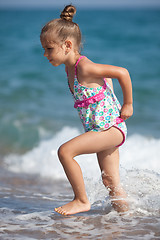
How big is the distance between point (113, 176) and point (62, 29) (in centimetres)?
120

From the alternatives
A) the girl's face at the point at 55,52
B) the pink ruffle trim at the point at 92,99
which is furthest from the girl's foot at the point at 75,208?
the girl's face at the point at 55,52

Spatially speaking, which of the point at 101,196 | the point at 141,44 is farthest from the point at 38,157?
the point at 141,44

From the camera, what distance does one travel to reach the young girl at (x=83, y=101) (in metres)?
2.82

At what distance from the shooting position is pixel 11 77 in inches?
436

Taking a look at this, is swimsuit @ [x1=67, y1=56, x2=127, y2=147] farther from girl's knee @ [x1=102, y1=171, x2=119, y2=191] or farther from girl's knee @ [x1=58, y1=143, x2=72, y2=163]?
girl's knee @ [x1=102, y1=171, x2=119, y2=191]

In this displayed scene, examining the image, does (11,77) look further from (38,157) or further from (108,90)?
(108,90)

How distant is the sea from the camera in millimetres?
2887

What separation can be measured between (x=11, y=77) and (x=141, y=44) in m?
5.65

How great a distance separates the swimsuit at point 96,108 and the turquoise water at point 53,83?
0.43 metres

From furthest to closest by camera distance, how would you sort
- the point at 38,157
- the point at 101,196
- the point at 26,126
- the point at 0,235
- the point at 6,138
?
the point at 26,126, the point at 6,138, the point at 38,157, the point at 101,196, the point at 0,235

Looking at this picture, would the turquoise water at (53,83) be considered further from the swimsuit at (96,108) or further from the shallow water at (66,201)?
the shallow water at (66,201)

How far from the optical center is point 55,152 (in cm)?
538

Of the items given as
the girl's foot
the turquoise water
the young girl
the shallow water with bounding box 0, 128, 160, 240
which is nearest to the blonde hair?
the young girl

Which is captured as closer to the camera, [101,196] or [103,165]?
[103,165]
